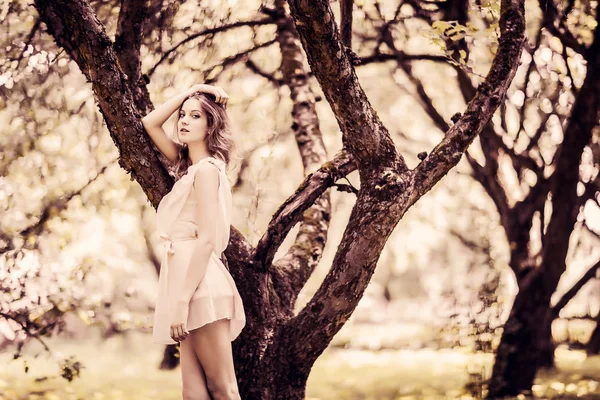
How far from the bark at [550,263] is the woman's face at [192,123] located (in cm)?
467

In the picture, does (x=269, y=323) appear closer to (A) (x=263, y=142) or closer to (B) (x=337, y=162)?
(B) (x=337, y=162)

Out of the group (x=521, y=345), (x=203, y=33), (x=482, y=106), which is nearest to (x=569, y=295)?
(x=521, y=345)

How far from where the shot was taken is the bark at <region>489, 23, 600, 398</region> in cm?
686

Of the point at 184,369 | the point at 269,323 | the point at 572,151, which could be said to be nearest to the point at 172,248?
the point at 184,369

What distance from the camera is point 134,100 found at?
13.0 feet

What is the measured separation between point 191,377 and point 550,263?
193 inches

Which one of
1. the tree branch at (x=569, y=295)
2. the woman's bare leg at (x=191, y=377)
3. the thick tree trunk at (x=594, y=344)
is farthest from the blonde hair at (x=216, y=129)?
the thick tree trunk at (x=594, y=344)

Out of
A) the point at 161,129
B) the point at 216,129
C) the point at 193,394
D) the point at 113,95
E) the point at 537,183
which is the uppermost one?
the point at 537,183

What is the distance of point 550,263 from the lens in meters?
7.07

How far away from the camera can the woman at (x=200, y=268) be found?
3090 millimetres

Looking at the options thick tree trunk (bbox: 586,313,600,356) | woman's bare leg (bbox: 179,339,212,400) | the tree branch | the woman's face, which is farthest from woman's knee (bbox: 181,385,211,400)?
thick tree trunk (bbox: 586,313,600,356)

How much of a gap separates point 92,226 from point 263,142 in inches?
142

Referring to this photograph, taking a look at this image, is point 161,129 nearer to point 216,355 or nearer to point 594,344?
point 216,355

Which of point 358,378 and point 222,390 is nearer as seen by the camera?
point 222,390
